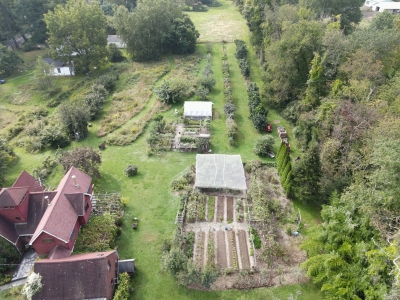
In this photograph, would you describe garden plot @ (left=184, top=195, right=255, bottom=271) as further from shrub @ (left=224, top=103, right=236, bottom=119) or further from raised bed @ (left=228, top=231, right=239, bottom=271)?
shrub @ (left=224, top=103, right=236, bottom=119)

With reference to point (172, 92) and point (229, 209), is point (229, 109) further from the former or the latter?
point (229, 209)

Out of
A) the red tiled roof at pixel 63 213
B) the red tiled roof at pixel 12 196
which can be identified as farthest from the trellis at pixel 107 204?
the red tiled roof at pixel 12 196

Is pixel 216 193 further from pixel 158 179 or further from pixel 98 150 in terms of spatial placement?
pixel 98 150

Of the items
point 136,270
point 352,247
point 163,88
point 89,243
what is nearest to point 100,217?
point 89,243

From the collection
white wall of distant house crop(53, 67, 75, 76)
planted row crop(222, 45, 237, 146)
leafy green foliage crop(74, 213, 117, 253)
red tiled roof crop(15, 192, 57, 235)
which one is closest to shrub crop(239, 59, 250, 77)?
planted row crop(222, 45, 237, 146)

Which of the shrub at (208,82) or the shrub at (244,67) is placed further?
the shrub at (244,67)

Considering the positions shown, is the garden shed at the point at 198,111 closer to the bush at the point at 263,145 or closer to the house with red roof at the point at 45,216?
the bush at the point at 263,145

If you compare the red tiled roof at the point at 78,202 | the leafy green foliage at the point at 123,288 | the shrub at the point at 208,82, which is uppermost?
the red tiled roof at the point at 78,202
